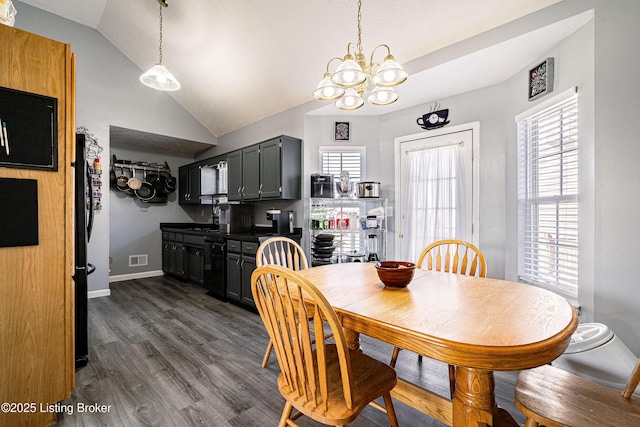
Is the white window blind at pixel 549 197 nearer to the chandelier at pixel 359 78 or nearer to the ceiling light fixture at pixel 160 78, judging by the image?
the chandelier at pixel 359 78

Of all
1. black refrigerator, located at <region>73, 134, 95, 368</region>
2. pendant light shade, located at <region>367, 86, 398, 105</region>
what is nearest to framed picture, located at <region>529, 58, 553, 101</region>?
pendant light shade, located at <region>367, 86, 398, 105</region>

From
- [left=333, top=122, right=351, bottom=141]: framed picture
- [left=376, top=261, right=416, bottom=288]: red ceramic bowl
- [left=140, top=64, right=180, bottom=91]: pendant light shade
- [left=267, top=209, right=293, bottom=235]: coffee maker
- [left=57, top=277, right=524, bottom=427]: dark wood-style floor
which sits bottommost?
[left=57, top=277, right=524, bottom=427]: dark wood-style floor

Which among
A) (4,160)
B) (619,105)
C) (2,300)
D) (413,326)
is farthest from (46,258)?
(619,105)

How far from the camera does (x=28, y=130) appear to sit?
4.96 ft

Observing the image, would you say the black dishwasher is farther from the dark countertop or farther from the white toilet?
the white toilet

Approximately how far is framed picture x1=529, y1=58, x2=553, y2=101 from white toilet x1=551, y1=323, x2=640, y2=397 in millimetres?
1835

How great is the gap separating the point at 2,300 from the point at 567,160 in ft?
12.2

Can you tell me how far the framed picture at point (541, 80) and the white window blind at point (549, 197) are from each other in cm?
15

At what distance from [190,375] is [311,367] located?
156 centimetres

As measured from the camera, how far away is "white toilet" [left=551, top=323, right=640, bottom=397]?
1454 mm

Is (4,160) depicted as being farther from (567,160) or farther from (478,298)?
(567,160)

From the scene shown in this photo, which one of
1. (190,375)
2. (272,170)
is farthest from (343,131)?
(190,375)

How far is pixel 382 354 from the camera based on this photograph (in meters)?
2.44

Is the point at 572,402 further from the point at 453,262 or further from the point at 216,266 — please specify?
the point at 216,266
